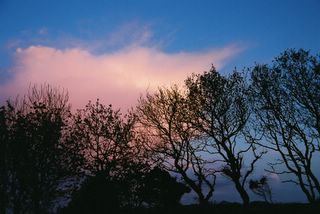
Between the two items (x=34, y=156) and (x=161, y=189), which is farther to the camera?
(x=161, y=189)

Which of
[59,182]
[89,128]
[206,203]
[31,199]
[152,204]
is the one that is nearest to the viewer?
[31,199]

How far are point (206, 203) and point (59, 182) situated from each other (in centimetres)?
1293

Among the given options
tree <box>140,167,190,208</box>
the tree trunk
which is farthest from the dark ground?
tree <box>140,167,190,208</box>

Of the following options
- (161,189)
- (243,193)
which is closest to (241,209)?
(243,193)

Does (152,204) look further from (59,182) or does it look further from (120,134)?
(59,182)

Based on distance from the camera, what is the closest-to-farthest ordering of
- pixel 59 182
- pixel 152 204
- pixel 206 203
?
pixel 59 182 → pixel 206 203 → pixel 152 204

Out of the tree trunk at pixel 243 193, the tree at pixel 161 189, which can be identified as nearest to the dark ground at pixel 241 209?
the tree trunk at pixel 243 193

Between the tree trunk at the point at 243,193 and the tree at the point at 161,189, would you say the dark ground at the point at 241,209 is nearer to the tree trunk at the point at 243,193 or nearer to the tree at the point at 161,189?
the tree trunk at the point at 243,193

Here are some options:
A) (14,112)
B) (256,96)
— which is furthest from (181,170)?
(14,112)

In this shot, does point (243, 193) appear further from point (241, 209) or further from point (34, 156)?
point (34, 156)

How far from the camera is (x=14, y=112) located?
28.2 meters

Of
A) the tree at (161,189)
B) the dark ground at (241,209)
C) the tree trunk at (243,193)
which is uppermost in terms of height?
the tree at (161,189)

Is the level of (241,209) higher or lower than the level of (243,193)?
lower

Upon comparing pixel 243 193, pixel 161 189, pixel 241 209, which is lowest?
pixel 241 209
